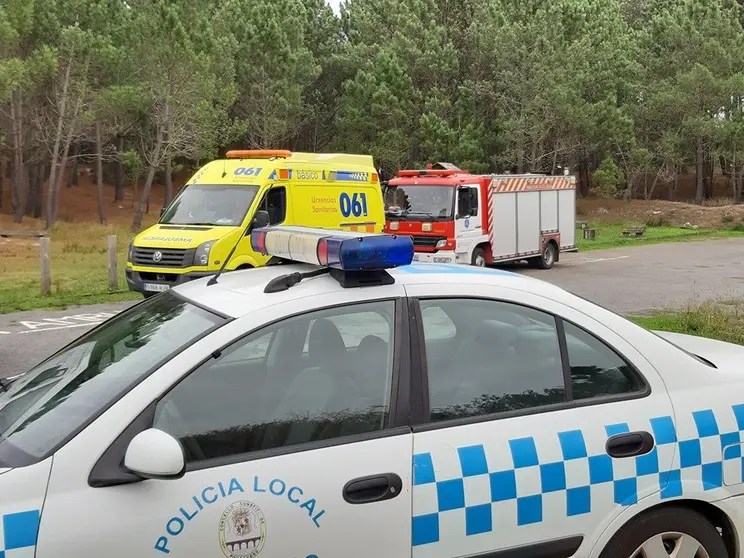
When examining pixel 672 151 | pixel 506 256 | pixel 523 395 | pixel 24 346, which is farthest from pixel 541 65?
pixel 523 395

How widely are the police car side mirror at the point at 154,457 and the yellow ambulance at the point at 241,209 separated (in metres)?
10.7

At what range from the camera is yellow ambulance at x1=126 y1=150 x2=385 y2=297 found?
1388cm

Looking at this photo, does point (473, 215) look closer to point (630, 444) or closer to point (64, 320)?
point (64, 320)

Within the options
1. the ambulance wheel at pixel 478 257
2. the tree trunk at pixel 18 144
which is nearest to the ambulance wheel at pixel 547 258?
the ambulance wheel at pixel 478 257

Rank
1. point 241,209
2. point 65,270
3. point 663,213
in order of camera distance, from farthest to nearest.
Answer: point 663,213 < point 65,270 < point 241,209

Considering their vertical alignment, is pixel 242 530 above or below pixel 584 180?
below

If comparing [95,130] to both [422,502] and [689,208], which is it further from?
[422,502]

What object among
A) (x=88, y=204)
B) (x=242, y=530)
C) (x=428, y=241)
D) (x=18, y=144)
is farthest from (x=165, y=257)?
(x=88, y=204)

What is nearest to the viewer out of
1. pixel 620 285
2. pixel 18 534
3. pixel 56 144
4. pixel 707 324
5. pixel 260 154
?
pixel 18 534

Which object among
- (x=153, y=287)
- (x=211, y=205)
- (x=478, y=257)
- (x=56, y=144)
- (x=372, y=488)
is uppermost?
(x=56, y=144)

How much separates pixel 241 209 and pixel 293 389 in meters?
11.9

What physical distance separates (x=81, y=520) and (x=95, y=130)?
41976 mm

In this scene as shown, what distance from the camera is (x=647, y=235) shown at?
34.6 m

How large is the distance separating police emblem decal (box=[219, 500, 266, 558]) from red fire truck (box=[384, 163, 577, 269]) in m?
16.1
